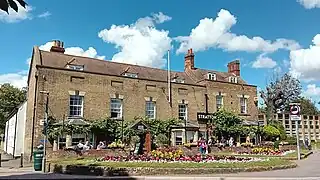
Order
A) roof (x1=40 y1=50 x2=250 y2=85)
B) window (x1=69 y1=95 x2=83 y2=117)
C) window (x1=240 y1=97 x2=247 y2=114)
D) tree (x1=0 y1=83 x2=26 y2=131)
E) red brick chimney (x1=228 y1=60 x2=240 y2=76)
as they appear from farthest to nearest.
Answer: tree (x1=0 y1=83 x2=26 y2=131) → red brick chimney (x1=228 y1=60 x2=240 y2=76) → window (x1=240 y1=97 x2=247 y2=114) → roof (x1=40 y1=50 x2=250 y2=85) → window (x1=69 y1=95 x2=83 y2=117)

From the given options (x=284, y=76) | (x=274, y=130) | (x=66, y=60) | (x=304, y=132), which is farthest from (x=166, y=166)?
(x=284, y=76)

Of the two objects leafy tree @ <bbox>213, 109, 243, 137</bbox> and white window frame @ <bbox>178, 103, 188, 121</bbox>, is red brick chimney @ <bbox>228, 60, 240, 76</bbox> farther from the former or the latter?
white window frame @ <bbox>178, 103, 188, 121</bbox>

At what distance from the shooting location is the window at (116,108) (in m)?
30.5

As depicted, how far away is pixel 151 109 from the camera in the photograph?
3294 centimetres

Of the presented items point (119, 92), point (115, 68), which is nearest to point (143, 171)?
point (119, 92)

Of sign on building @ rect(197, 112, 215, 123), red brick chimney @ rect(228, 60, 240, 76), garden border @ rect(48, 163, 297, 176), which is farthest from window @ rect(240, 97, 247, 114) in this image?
garden border @ rect(48, 163, 297, 176)

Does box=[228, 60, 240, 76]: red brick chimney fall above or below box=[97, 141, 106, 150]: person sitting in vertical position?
above

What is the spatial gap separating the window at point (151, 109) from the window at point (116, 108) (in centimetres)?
302

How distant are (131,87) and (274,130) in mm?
18879

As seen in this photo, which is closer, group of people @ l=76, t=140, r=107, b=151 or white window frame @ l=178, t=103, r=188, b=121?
group of people @ l=76, t=140, r=107, b=151

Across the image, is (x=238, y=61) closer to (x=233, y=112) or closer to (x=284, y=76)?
(x=233, y=112)

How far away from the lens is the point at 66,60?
31734 mm

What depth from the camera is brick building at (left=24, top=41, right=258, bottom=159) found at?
27.3 metres

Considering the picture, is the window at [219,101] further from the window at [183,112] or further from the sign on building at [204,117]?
the window at [183,112]
